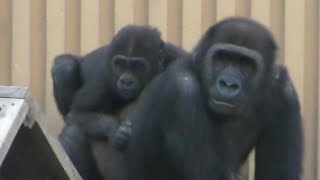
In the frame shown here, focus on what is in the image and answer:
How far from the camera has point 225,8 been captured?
5.75 metres

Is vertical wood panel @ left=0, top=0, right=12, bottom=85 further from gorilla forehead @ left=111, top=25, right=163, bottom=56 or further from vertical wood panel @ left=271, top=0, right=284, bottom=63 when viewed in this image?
vertical wood panel @ left=271, top=0, right=284, bottom=63

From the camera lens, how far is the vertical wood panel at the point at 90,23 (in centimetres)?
579

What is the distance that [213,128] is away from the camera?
182 inches

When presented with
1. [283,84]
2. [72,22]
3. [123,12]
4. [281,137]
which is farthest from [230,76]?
[72,22]

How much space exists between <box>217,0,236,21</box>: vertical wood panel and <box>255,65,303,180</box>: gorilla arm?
95cm

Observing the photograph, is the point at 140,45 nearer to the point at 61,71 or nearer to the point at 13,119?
the point at 61,71

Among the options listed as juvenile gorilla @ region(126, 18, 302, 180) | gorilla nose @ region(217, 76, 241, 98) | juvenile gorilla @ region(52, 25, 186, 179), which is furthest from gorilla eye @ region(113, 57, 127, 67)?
gorilla nose @ region(217, 76, 241, 98)

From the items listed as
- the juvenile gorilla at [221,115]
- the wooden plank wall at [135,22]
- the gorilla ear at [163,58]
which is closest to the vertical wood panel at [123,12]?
the wooden plank wall at [135,22]

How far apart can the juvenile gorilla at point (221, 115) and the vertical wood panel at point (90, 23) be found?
0.95 meters

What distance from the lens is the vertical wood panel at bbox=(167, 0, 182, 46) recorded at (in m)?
5.80

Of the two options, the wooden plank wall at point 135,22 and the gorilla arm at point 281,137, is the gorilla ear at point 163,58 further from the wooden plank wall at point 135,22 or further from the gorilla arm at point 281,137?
the gorilla arm at point 281,137

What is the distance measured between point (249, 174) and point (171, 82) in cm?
120

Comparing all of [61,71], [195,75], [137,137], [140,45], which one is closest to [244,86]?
[195,75]

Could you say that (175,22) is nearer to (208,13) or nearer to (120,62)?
(208,13)
